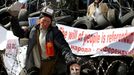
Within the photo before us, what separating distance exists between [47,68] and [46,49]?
1.14ft

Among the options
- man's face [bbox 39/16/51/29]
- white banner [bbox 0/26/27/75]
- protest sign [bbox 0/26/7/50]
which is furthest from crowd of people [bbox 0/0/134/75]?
protest sign [bbox 0/26/7/50]

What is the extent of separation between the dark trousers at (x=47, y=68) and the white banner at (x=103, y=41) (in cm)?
227

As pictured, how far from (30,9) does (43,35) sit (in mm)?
7815

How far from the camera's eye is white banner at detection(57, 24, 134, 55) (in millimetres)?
9344

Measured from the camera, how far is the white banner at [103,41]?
934 cm

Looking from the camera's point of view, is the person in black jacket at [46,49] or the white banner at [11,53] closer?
the person in black jacket at [46,49]

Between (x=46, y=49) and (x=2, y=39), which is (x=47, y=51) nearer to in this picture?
(x=46, y=49)

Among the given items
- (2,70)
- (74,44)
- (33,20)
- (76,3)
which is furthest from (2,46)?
(76,3)

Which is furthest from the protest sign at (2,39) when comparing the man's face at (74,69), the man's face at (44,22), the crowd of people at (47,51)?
the man's face at (74,69)

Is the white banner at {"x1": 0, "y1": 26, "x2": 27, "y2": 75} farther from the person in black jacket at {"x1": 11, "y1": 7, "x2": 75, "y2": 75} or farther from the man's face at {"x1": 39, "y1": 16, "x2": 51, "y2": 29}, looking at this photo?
the man's face at {"x1": 39, "y1": 16, "x2": 51, "y2": 29}

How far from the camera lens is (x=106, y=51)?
947 centimetres

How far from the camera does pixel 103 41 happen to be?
9.65 meters

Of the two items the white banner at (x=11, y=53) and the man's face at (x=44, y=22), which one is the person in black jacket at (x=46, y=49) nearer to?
the man's face at (x=44, y=22)

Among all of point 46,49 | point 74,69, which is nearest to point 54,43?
point 46,49
